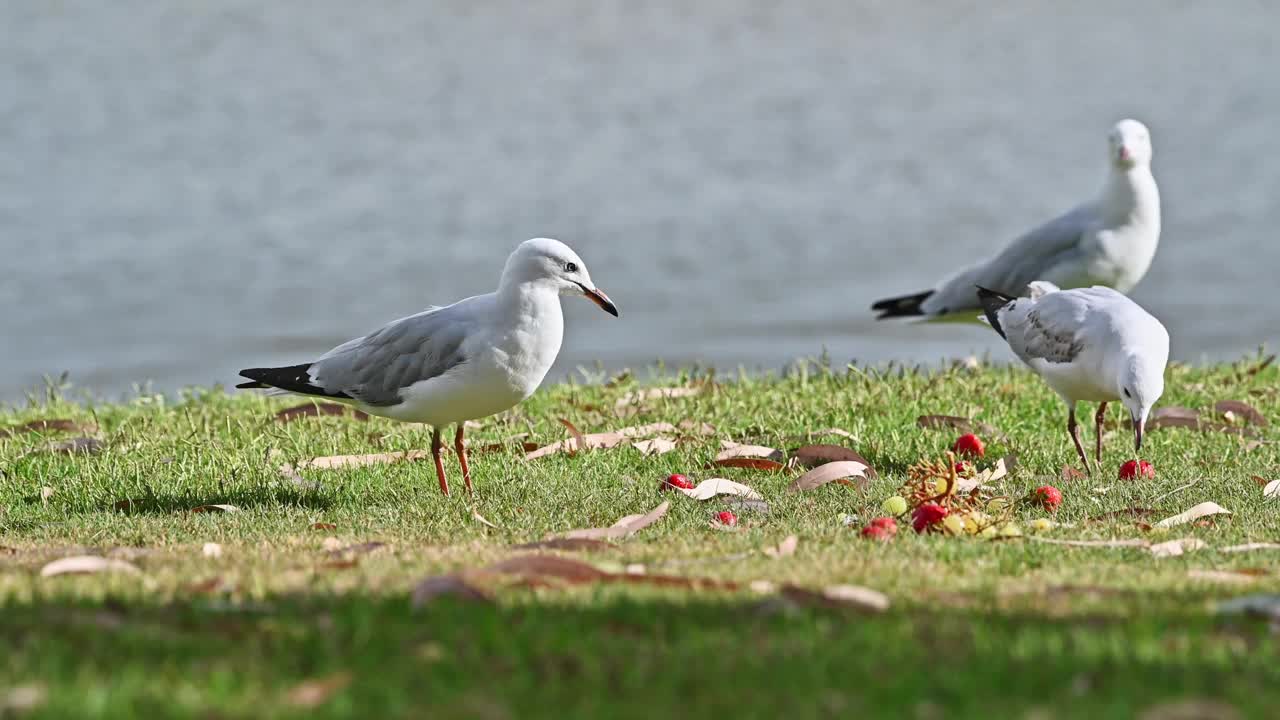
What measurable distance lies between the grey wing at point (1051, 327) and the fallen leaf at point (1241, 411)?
1.54 m

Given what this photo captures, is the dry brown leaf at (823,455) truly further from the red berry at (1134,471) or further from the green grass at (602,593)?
the red berry at (1134,471)

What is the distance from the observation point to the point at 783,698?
2.83 m

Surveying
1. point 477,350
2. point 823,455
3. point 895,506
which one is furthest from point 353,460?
point 895,506

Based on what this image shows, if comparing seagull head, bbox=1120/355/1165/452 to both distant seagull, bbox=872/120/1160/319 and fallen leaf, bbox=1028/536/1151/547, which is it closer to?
fallen leaf, bbox=1028/536/1151/547

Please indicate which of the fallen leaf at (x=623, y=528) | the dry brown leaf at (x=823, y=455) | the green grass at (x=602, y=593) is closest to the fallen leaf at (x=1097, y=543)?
the green grass at (x=602, y=593)

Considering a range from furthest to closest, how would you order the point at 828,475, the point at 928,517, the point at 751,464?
the point at 751,464 → the point at 828,475 → the point at 928,517

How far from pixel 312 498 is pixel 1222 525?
3.83 metres

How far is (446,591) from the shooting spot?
3.72m

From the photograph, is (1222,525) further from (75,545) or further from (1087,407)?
(75,545)

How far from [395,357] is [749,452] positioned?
182 cm

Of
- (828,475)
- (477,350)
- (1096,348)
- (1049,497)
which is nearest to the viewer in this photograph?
(1049,497)

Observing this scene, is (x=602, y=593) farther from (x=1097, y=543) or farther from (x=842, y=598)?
(x=1097, y=543)

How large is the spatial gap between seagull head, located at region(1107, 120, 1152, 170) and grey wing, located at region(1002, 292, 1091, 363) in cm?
311

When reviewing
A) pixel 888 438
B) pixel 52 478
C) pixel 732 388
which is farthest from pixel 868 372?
pixel 52 478
